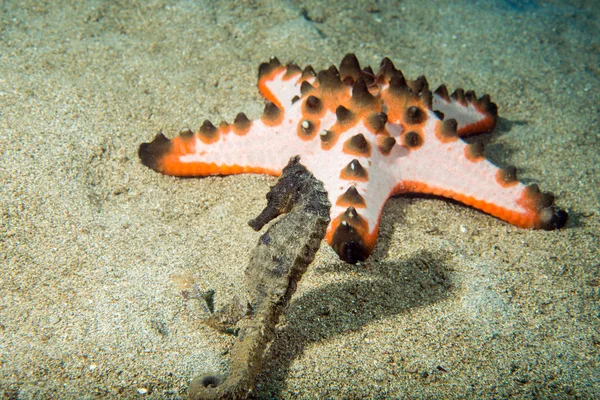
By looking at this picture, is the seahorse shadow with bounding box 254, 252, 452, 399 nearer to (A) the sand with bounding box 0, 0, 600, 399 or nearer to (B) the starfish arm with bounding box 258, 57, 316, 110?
(A) the sand with bounding box 0, 0, 600, 399

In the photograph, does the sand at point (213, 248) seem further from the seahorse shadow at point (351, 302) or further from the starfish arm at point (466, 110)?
the starfish arm at point (466, 110)

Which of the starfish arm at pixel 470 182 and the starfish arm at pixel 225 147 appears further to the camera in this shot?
the starfish arm at pixel 225 147

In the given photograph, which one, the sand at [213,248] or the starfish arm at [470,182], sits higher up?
the starfish arm at [470,182]

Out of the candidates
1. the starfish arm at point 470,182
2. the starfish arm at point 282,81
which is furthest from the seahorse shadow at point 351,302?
the starfish arm at point 282,81

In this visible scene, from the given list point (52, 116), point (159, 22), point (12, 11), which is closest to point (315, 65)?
point (159, 22)

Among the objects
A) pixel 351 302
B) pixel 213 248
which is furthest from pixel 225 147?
pixel 351 302

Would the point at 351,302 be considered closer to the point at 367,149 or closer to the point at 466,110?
the point at 367,149
